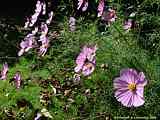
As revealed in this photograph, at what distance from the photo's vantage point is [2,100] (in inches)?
→ 159

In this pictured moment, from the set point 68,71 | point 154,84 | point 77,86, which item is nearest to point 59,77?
point 68,71

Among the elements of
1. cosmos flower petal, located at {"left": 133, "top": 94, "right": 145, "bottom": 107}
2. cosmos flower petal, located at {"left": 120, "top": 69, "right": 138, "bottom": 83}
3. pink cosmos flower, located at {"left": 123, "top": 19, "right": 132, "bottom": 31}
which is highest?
pink cosmos flower, located at {"left": 123, "top": 19, "right": 132, "bottom": 31}

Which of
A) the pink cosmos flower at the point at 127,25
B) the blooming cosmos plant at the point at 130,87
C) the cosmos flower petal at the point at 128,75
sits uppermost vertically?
the pink cosmos flower at the point at 127,25

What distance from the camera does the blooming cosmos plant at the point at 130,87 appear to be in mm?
2213

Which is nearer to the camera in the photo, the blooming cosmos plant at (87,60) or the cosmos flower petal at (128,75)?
the cosmos flower petal at (128,75)

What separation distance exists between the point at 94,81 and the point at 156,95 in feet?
1.63

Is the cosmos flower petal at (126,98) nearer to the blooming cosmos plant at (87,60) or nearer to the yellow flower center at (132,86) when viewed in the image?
the yellow flower center at (132,86)

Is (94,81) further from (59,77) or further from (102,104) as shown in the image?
(59,77)

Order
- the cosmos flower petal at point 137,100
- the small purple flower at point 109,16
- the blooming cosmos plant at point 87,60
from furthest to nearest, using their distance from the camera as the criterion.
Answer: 1. the small purple flower at point 109,16
2. the blooming cosmos plant at point 87,60
3. the cosmos flower petal at point 137,100

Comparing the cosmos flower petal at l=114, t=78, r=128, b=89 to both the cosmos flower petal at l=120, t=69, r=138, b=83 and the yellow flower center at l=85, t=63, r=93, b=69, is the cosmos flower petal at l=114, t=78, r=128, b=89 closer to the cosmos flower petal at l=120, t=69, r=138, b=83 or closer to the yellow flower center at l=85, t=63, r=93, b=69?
the cosmos flower petal at l=120, t=69, r=138, b=83

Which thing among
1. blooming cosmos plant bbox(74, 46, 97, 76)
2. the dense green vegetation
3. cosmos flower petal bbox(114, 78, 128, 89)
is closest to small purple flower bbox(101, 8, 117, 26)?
the dense green vegetation

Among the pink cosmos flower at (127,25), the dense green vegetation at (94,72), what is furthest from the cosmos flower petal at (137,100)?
the pink cosmos flower at (127,25)

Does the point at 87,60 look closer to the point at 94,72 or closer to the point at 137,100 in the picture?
the point at 94,72

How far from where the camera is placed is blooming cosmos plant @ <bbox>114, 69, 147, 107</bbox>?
2.21 m
